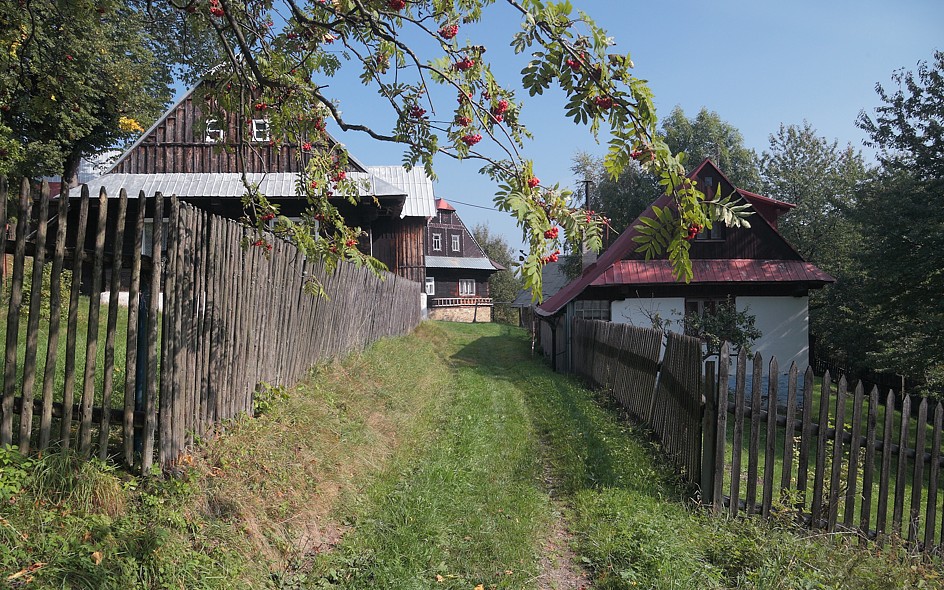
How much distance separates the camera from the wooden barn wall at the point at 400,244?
69.3 feet

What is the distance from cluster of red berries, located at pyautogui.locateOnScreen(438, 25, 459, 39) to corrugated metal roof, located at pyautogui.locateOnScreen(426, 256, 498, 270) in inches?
1472

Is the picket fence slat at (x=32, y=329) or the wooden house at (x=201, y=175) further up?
the wooden house at (x=201, y=175)

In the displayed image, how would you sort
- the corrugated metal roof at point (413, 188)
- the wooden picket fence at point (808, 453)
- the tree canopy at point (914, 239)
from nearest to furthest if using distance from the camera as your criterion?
the wooden picket fence at point (808, 453) → the tree canopy at point (914, 239) → the corrugated metal roof at point (413, 188)

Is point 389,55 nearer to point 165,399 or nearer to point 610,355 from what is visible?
point 165,399

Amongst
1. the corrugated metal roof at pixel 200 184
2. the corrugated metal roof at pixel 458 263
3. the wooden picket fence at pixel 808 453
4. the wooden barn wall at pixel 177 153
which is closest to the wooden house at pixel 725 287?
the corrugated metal roof at pixel 200 184

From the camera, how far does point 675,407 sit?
6738 millimetres

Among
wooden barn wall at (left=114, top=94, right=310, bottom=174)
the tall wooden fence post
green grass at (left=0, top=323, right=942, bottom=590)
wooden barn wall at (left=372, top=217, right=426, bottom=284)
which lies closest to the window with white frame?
wooden barn wall at (left=372, top=217, right=426, bottom=284)

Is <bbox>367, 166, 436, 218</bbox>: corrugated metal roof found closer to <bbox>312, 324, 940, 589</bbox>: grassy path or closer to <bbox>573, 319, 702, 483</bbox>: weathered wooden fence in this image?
<bbox>573, 319, 702, 483</bbox>: weathered wooden fence

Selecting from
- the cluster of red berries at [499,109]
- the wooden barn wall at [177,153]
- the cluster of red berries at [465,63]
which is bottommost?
the cluster of red berries at [499,109]

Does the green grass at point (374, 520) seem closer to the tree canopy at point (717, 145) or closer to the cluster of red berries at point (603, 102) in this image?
the cluster of red berries at point (603, 102)

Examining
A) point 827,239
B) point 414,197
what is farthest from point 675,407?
point 827,239

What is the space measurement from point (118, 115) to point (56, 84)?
18.4 metres

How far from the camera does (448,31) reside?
4.24m

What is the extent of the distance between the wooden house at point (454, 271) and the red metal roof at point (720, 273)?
74.3ft
